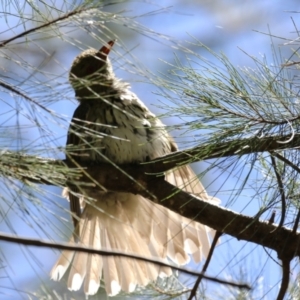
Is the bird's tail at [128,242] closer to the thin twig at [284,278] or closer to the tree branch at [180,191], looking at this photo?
the tree branch at [180,191]

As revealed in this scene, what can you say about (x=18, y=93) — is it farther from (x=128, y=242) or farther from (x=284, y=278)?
(x=128, y=242)

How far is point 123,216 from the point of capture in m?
3.82

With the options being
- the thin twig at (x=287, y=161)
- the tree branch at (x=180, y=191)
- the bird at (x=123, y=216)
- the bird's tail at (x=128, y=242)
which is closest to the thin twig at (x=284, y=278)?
the tree branch at (x=180, y=191)

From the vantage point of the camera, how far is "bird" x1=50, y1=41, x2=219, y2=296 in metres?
3.55

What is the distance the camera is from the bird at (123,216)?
140 inches

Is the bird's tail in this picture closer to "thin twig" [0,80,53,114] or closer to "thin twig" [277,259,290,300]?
"thin twig" [277,259,290,300]

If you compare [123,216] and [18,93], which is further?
[123,216]

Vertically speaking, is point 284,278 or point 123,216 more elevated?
point 123,216

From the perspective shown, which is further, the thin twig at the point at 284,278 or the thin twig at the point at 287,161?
the thin twig at the point at 284,278

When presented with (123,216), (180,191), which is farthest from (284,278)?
(123,216)

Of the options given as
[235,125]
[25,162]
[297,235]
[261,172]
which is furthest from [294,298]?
[25,162]

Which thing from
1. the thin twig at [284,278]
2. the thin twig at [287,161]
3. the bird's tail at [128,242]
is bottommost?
the thin twig at [284,278]

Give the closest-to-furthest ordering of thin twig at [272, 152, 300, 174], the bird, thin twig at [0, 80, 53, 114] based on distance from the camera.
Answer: thin twig at [0, 80, 53, 114]
thin twig at [272, 152, 300, 174]
the bird

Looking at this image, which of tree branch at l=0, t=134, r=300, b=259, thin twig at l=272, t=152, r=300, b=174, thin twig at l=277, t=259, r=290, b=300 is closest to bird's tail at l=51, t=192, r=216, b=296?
tree branch at l=0, t=134, r=300, b=259
